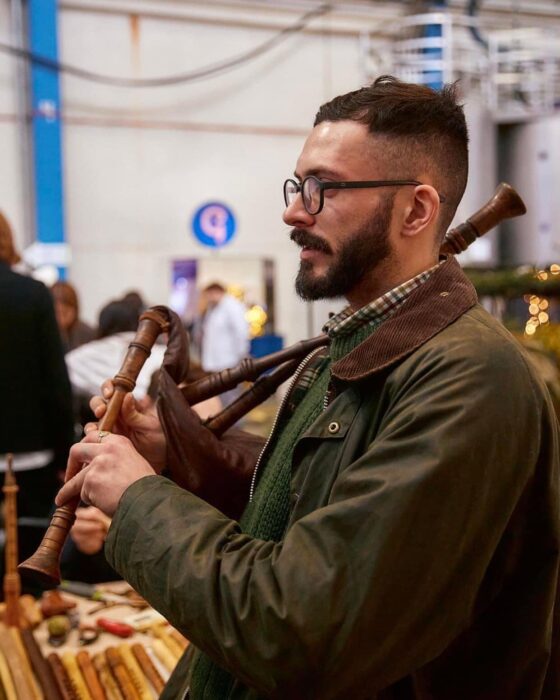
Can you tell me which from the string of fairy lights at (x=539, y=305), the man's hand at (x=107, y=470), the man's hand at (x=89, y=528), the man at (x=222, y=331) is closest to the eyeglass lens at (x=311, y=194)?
the man's hand at (x=107, y=470)

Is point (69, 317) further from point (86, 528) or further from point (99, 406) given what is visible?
point (99, 406)

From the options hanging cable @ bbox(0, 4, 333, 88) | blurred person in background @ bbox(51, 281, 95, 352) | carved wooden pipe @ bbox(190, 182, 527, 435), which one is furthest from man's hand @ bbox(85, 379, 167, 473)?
hanging cable @ bbox(0, 4, 333, 88)

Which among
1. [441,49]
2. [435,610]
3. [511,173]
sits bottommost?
[435,610]

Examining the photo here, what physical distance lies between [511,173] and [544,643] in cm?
1041

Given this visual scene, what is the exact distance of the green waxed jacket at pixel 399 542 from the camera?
1.12 metres

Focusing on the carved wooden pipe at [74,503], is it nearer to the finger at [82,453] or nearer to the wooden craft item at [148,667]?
the finger at [82,453]

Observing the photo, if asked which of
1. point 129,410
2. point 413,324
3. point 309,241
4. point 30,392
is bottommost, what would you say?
point 30,392

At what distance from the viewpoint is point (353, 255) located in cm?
143

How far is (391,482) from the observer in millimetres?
1128

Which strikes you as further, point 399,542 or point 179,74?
point 179,74

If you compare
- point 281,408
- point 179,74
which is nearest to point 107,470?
point 281,408

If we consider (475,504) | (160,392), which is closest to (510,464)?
(475,504)

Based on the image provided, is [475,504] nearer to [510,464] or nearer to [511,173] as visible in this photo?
[510,464]

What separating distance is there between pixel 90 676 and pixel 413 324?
1.35 m
